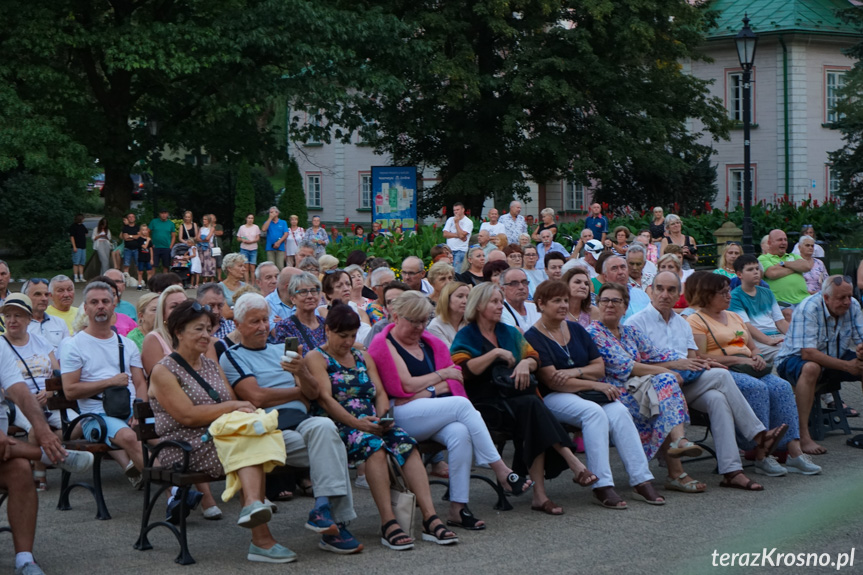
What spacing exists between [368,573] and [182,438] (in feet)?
4.41

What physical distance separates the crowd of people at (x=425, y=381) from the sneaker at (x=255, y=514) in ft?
0.04

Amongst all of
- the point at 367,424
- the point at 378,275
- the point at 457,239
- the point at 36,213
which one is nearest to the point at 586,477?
the point at 367,424

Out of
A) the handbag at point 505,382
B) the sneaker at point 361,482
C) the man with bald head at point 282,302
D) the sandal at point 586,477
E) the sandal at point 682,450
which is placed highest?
the man with bald head at point 282,302

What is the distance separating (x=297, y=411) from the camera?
6.46 meters

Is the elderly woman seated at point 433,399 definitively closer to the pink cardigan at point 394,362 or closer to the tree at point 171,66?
the pink cardigan at point 394,362

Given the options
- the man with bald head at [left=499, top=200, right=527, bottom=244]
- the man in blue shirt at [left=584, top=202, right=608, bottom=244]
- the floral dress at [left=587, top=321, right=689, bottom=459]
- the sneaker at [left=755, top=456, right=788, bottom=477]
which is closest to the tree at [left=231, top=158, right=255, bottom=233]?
the man in blue shirt at [left=584, top=202, right=608, bottom=244]

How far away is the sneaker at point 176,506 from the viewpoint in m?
6.40

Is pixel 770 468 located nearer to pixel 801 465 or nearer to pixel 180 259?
pixel 801 465

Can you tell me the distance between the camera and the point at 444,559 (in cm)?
589

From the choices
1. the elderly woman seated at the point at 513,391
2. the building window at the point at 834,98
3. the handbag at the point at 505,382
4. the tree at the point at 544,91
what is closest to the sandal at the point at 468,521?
the elderly woman seated at the point at 513,391

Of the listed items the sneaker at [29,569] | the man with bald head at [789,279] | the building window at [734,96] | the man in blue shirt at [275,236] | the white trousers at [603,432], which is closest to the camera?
the sneaker at [29,569]

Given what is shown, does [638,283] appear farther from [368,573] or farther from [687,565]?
[687,565]

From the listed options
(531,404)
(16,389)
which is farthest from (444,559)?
(16,389)

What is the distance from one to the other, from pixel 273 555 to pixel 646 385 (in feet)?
10.2
